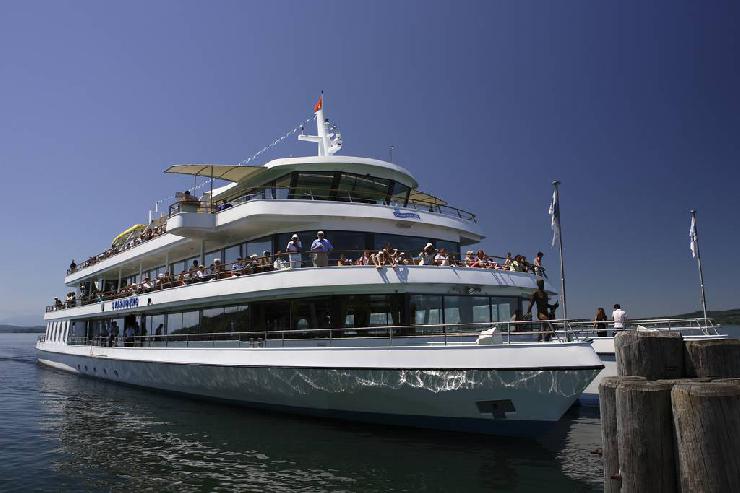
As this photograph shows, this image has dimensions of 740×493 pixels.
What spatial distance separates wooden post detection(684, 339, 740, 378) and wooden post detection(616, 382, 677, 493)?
3.53ft

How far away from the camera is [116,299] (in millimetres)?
22750

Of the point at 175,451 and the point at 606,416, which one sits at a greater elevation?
the point at 606,416

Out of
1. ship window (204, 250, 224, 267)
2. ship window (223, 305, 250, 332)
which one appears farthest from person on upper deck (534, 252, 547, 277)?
ship window (204, 250, 224, 267)

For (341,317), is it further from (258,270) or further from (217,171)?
(217,171)

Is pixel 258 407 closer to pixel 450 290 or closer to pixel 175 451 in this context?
pixel 175 451

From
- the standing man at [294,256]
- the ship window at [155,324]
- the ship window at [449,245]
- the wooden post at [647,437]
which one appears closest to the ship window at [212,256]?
the ship window at [155,324]

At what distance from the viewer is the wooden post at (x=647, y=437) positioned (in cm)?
443

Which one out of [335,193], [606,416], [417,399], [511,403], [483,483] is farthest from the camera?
[335,193]

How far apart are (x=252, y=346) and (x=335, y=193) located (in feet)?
18.1

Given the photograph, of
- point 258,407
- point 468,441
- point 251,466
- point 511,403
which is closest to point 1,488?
point 251,466

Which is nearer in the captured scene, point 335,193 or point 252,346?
point 252,346

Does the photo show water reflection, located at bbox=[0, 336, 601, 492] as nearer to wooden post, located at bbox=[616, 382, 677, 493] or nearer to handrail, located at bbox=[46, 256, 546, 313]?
handrail, located at bbox=[46, 256, 546, 313]

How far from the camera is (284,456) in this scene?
34.2 ft

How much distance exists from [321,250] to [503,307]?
5376mm
